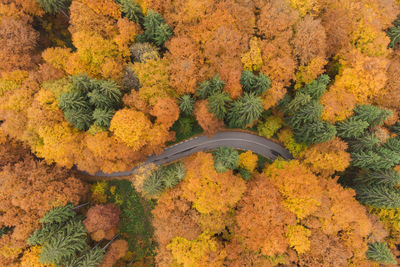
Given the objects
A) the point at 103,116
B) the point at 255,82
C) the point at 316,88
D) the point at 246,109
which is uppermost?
the point at 316,88

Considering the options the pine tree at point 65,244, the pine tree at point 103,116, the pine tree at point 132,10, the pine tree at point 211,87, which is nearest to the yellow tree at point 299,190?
the pine tree at point 211,87

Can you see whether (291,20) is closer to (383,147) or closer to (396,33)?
(396,33)

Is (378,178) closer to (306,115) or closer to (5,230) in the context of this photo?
(306,115)

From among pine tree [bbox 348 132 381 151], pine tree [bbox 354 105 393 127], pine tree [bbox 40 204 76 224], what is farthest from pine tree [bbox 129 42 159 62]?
pine tree [bbox 348 132 381 151]

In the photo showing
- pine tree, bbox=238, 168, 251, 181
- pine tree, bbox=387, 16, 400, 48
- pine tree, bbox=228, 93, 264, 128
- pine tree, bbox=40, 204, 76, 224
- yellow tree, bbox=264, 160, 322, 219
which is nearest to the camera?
yellow tree, bbox=264, 160, 322, 219

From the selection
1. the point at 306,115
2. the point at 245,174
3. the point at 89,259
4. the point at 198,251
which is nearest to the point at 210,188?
the point at 245,174

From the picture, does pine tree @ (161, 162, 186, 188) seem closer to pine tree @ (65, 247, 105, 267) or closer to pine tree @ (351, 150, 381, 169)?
pine tree @ (65, 247, 105, 267)

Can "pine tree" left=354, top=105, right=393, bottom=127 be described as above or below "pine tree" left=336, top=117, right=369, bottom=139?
above
